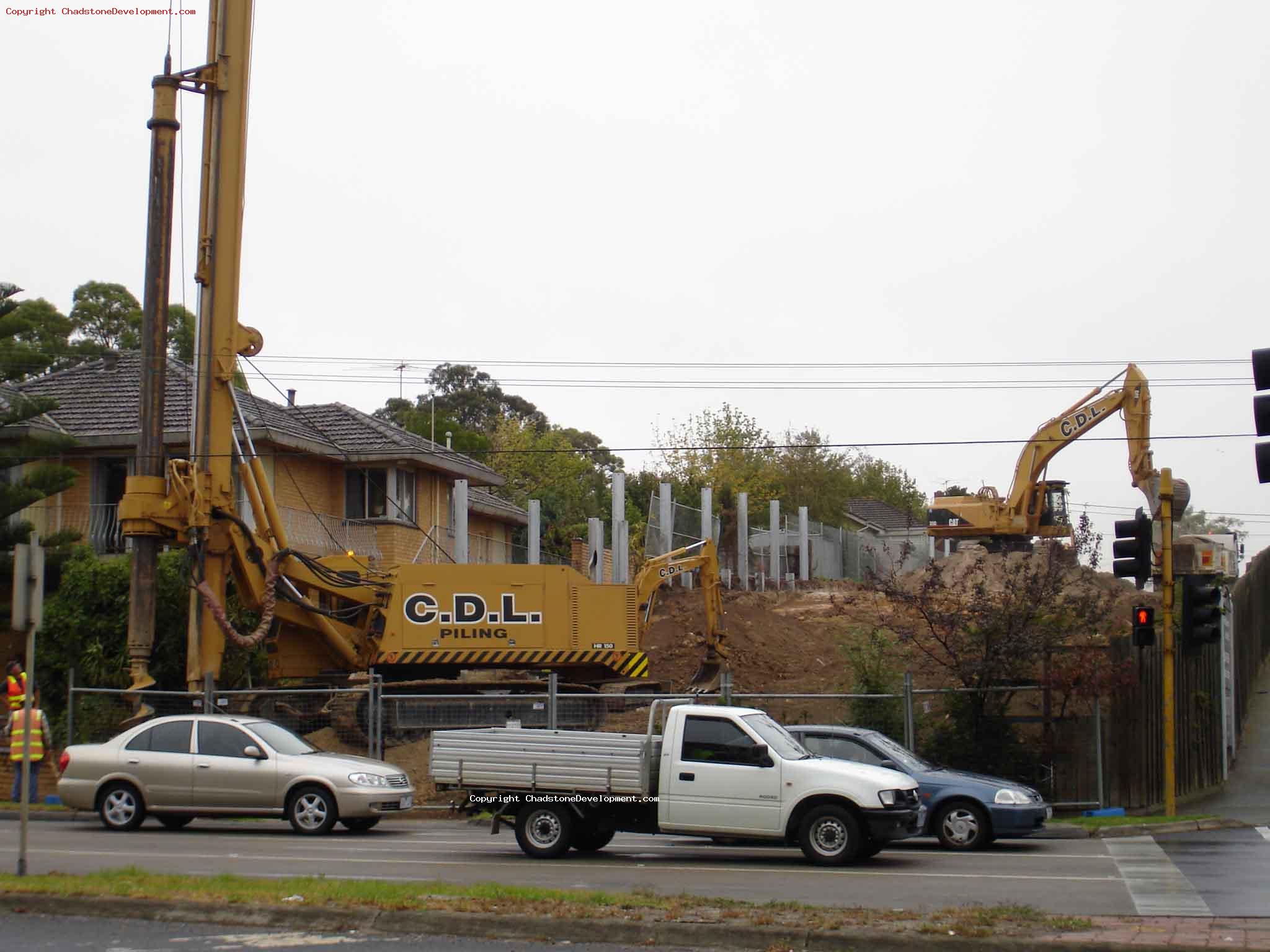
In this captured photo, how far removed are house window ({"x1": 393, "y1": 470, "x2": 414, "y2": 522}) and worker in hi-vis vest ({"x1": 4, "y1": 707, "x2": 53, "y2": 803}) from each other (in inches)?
461

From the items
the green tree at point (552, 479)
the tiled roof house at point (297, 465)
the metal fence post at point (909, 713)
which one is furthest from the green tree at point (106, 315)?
the metal fence post at point (909, 713)

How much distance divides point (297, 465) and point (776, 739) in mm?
18701

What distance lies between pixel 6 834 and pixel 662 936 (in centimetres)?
1081

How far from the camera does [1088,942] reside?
8695 millimetres

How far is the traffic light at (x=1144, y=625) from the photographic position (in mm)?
19719

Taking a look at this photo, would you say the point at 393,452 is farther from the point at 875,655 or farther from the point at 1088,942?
the point at 1088,942

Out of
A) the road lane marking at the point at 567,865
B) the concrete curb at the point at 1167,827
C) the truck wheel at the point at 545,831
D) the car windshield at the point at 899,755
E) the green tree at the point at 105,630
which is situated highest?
the green tree at the point at 105,630

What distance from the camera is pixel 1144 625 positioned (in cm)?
1980

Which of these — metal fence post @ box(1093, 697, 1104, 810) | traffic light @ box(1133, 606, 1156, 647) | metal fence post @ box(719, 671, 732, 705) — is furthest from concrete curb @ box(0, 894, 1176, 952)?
metal fence post @ box(1093, 697, 1104, 810)

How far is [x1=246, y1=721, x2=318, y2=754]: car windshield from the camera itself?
17422 millimetres

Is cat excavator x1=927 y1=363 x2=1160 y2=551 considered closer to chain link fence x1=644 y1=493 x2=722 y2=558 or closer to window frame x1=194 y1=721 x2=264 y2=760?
chain link fence x1=644 y1=493 x2=722 y2=558

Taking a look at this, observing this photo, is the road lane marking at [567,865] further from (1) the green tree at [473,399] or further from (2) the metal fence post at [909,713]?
(1) the green tree at [473,399]

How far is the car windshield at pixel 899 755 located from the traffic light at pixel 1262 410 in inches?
228

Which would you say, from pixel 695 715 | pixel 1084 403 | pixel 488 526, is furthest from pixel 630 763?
pixel 488 526
